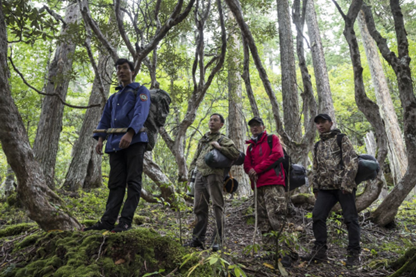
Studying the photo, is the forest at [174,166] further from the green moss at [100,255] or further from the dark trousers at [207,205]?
the dark trousers at [207,205]

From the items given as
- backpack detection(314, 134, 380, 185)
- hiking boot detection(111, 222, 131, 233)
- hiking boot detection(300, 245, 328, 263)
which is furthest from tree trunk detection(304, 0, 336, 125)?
hiking boot detection(111, 222, 131, 233)

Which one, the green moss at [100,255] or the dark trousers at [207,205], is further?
the dark trousers at [207,205]

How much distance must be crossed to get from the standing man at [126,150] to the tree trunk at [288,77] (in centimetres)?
444

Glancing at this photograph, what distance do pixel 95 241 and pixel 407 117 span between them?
5259 millimetres

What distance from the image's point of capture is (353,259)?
159 inches

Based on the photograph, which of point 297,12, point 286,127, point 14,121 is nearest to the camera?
point 14,121

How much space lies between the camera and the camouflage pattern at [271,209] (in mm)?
4098

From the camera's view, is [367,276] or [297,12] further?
[297,12]

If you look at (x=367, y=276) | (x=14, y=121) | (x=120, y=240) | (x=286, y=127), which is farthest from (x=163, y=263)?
(x=286, y=127)

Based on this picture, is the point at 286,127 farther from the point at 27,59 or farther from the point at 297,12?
the point at 27,59

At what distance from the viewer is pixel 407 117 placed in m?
4.92

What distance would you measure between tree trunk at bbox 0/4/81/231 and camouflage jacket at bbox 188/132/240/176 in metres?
1.99

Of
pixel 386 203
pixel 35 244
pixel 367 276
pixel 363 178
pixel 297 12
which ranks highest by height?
pixel 297 12

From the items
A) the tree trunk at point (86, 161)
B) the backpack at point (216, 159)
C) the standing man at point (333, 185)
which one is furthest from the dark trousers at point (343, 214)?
the tree trunk at point (86, 161)
